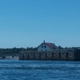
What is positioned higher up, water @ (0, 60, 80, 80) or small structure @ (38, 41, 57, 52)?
small structure @ (38, 41, 57, 52)

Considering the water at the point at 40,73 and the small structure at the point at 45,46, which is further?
the small structure at the point at 45,46

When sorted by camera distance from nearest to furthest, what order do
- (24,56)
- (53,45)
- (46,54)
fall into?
(46,54) → (24,56) → (53,45)

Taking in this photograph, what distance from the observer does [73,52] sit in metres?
159

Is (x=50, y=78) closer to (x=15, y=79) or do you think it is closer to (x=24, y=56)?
(x=15, y=79)

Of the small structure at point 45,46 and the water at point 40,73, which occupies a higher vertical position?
the small structure at point 45,46

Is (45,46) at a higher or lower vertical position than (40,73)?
higher

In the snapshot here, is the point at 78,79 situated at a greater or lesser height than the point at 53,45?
lesser

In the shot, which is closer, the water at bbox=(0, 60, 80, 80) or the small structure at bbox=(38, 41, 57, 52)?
the water at bbox=(0, 60, 80, 80)

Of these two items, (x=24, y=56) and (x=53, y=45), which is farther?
(x=53, y=45)

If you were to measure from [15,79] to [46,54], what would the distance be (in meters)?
118

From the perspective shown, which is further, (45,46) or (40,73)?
(45,46)

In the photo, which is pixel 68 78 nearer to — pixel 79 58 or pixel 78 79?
pixel 78 79

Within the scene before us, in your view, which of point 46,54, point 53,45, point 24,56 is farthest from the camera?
point 53,45

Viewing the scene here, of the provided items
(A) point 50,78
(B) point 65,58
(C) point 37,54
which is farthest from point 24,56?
(A) point 50,78
